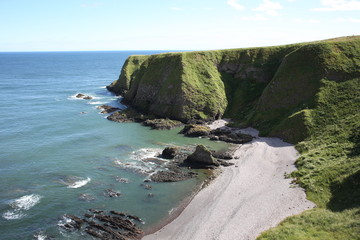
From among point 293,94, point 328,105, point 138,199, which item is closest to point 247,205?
point 138,199

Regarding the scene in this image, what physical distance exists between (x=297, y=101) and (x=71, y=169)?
168ft

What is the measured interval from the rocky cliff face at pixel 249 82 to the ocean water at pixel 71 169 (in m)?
13.6

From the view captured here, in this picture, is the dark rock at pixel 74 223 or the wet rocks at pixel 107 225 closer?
the wet rocks at pixel 107 225

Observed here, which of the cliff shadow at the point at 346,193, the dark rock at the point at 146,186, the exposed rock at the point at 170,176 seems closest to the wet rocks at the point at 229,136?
the exposed rock at the point at 170,176

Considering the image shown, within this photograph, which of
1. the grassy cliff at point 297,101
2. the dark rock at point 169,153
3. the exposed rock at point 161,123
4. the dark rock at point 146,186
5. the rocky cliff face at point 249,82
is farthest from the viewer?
the exposed rock at point 161,123

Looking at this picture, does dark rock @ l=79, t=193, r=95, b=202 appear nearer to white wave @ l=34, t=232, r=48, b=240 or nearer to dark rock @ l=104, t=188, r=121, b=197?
dark rock @ l=104, t=188, r=121, b=197

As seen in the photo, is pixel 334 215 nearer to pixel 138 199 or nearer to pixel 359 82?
pixel 138 199

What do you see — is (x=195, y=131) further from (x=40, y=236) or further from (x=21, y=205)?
(x=40, y=236)

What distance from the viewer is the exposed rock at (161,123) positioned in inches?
2840


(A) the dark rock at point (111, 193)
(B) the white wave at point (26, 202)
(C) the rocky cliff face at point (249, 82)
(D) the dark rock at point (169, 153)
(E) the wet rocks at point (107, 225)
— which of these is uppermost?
(C) the rocky cliff face at point (249, 82)

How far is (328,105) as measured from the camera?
2430 inches

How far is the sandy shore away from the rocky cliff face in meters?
15.0

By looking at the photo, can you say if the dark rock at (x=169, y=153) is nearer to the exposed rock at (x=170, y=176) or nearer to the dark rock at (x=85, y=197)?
the exposed rock at (x=170, y=176)

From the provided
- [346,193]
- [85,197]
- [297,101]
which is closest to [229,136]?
[297,101]
